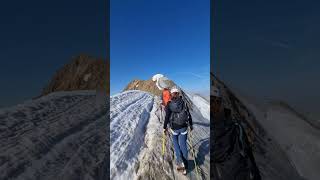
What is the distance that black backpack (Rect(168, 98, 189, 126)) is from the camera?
714 centimetres

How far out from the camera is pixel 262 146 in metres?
10.7

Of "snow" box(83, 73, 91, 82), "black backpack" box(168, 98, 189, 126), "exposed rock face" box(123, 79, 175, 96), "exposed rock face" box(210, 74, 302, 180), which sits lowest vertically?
"exposed rock face" box(210, 74, 302, 180)

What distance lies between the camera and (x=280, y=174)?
9.20 m

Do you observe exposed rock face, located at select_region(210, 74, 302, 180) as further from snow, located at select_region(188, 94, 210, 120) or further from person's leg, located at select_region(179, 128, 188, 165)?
snow, located at select_region(188, 94, 210, 120)

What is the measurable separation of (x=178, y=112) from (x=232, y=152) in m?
1.70

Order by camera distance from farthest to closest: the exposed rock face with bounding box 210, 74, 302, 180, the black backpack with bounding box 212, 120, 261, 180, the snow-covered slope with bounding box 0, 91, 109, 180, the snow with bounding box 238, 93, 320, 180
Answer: the snow with bounding box 238, 93, 320, 180 < the exposed rock face with bounding box 210, 74, 302, 180 < the snow-covered slope with bounding box 0, 91, 109, 180 < the black backpack with bounding box 212, 120, 261, 180

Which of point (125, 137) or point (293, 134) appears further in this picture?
point (293, 134)

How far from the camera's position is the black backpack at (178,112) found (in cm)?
714

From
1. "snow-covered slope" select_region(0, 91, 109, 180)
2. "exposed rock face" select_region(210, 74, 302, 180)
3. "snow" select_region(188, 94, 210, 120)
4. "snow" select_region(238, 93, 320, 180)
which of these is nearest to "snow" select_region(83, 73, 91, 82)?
"snow" select_region(188, 94, 210, 120)

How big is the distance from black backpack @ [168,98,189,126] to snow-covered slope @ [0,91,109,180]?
5.80 ft

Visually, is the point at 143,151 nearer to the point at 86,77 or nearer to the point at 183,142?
the point at 183,142

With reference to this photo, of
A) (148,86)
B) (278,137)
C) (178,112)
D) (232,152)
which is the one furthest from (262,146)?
(148,86)

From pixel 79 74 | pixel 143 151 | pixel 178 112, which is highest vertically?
pixel 79 74

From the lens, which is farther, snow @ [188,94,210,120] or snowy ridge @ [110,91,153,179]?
snow @ [188,94,210,120]
